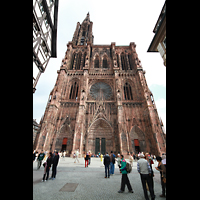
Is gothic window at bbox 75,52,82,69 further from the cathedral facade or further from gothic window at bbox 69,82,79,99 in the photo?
gothic window at bbox 69,82,79,99

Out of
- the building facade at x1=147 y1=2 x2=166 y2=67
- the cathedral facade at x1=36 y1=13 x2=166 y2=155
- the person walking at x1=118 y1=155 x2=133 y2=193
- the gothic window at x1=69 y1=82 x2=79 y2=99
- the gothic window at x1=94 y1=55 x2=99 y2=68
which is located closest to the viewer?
the person walking at x1=118 y1=155 x2=133 y2=193

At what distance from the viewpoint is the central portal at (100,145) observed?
17.9m

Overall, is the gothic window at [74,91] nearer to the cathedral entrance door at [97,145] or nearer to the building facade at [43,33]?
the cathedral entrance door at [97,145]

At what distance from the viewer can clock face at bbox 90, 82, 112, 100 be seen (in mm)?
22683

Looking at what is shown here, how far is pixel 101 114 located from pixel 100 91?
5587 mm

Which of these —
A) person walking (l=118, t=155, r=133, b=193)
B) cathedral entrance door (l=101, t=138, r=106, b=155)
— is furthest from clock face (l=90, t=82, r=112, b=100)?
person walking (l=118, t=155, r=133, b=193)

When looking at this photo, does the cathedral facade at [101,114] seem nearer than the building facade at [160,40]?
No

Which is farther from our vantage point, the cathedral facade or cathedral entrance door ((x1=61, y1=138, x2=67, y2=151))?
cathedral entrance door ((x1=61, y1=138, x2=67, y2=151))

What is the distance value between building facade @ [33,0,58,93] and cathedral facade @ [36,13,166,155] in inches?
426

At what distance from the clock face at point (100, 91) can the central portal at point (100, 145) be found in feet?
26.8

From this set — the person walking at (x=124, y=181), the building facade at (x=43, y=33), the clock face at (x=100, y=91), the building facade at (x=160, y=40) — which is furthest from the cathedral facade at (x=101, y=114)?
the person walking at (x=124, y=181)
